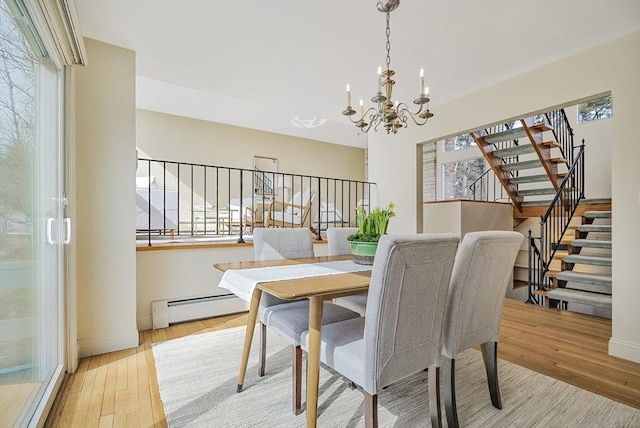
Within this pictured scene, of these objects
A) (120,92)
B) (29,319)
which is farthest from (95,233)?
(120,92)

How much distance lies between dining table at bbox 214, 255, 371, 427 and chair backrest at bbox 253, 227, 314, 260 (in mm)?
316

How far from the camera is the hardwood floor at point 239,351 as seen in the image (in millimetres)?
1668

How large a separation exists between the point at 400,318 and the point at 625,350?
2.28 m

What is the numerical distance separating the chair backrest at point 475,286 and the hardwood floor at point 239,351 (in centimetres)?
99

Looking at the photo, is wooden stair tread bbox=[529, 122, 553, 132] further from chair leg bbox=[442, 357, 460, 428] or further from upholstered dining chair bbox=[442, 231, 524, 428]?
chair leg bbox=[442, 357, 460, 428]

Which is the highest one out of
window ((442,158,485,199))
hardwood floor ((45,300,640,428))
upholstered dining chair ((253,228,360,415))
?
window ((442,158,485,199))

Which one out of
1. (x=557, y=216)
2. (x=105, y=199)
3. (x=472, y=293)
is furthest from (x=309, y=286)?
(x=557, y=216)

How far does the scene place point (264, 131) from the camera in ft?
23.8

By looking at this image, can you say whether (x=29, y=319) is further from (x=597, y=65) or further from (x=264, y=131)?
(x=264, y=131)

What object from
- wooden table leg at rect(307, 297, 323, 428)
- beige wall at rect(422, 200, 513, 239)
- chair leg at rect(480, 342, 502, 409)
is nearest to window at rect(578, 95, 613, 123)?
beige wall at rect(422, 200, 513, 239)

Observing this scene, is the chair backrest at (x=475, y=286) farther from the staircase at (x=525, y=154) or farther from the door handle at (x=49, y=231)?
the staircase at (x=525, y=154)

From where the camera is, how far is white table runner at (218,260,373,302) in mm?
1524

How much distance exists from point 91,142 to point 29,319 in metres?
1.36

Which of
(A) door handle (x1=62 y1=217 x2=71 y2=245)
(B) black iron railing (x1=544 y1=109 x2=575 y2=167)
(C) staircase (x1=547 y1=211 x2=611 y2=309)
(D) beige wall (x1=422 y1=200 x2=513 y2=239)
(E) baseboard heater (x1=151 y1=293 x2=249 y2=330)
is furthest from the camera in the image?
(B) black iron railing (x1=544 y1=109 x2=575 y2=167)
